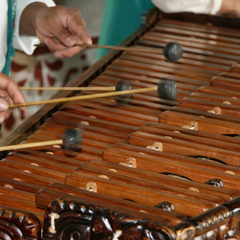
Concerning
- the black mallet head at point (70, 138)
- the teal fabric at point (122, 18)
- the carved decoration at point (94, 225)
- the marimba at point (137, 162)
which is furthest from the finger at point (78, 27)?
the teal fabric at point (122, 18)

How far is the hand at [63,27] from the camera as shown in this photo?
1.78 meters

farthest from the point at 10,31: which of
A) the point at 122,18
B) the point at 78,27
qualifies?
the point at 122,18

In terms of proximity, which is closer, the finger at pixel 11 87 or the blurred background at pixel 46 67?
the finger at pixel 11 87

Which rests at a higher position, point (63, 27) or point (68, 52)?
point (63, 27)

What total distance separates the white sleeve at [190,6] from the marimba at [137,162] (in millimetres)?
383

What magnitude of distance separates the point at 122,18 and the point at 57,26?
1388 millimetres

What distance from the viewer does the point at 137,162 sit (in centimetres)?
120

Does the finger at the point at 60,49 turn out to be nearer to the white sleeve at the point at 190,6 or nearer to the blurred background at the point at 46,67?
the white sleeve at the point at 190,6

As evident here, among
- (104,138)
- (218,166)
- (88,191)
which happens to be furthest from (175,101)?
(88,191)

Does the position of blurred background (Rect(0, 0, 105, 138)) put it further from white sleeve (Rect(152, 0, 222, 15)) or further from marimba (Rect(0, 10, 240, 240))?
marimba (Rect(0, 10, 240, 240))

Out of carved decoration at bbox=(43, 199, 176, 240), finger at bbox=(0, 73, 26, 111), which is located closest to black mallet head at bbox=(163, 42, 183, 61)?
finger at bbox=(0, 73, 26, 111)

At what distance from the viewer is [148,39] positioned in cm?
223

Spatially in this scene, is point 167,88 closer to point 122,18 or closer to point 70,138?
point 70,138

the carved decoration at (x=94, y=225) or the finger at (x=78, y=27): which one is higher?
the finger at (x=78, y=27)
